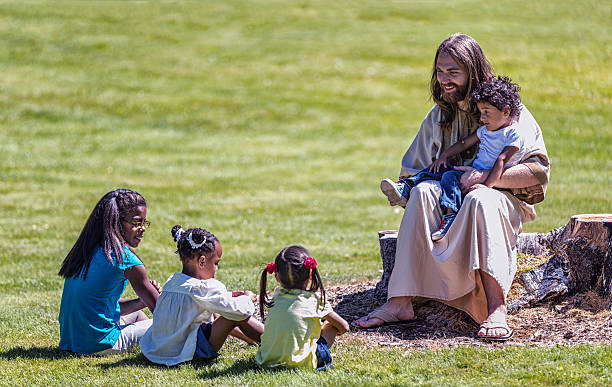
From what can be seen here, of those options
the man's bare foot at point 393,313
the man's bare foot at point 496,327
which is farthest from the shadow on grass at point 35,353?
the man's bare foot at point 496,327

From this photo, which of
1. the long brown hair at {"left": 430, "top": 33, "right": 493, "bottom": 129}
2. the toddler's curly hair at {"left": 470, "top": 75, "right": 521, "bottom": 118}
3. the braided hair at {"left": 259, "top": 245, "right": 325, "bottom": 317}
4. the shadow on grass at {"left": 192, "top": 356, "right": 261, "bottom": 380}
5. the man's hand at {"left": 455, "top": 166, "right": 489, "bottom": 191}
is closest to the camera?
the braided hair at {"left": 259, "top": 245, "right": 325, "bottom": 317}

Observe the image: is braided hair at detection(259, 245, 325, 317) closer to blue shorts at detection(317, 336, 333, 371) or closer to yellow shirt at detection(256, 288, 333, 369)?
yellow shirt at detection(256, 288, 333, 369)

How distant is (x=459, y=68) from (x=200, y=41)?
20800mm

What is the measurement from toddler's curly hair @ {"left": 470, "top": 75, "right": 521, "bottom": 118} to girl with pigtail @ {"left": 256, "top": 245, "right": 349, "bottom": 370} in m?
1.85

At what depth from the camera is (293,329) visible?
188 inches

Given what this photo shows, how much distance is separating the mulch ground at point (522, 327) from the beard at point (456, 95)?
1536mm

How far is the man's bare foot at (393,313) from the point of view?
5.98 meters

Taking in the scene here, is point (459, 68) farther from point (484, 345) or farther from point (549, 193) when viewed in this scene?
point (549, 193)

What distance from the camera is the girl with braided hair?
5.35 m

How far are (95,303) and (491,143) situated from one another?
2964mm

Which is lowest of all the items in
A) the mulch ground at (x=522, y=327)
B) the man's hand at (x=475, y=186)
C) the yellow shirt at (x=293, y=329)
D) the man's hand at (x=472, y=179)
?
the mulch ground at (x=522, y=327)

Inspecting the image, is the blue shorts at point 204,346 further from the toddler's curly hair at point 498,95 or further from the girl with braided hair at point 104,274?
the toddler's curly hair at point 498,95

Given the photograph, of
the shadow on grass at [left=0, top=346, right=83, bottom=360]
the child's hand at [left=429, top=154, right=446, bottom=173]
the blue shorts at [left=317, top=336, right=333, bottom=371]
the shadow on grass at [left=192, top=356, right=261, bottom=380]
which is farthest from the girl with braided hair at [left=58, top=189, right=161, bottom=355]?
the child's hand at [left=429, top=154, right=446, bottom=173]

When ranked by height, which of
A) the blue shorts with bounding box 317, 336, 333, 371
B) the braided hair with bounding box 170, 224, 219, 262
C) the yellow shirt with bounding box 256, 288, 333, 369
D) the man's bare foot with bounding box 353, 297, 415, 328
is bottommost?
the man's bare foot with bounding box 353, 297, 415, 328
